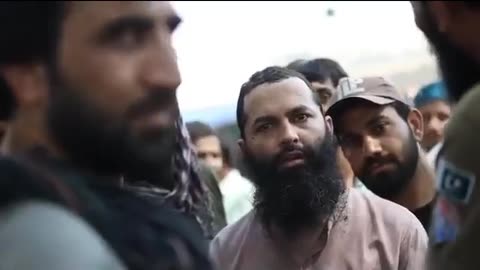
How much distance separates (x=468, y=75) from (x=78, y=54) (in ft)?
2.22

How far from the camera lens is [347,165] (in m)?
3.67

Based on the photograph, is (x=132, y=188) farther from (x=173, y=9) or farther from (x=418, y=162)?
(x=418, y=162)

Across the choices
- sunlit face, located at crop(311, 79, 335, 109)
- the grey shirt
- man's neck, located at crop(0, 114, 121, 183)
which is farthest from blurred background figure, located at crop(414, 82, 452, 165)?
the grey shirt

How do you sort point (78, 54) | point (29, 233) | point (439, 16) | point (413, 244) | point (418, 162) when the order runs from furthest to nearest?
point (418, 162) → point (413, 244) → point (439, 16) → point (78, 54) → point (29, 233)

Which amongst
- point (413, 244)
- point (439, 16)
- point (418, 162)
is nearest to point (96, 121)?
point (439, 16)

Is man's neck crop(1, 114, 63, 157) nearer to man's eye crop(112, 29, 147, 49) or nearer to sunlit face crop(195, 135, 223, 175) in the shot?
man's eye crop(112, 29, 147, 49)

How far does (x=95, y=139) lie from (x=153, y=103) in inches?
3.7

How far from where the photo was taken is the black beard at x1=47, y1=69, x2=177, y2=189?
1.37 m

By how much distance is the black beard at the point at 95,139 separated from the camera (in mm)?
1374

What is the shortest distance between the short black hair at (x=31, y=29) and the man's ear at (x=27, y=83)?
0.04ft

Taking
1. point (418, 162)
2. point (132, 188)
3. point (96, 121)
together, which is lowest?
point (418, 162)

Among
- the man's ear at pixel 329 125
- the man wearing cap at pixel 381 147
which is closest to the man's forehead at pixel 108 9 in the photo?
the man's ear at pixel 329 125

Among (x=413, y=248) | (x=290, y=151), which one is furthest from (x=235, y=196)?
(x=413, y=248)

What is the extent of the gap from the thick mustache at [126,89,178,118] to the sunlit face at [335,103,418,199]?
213 cm
